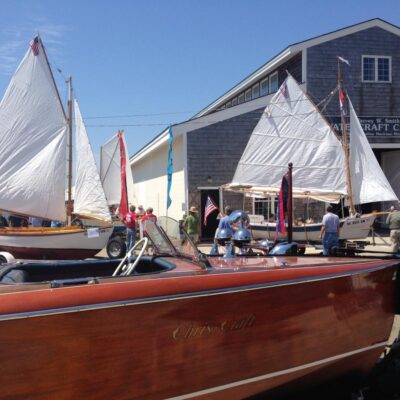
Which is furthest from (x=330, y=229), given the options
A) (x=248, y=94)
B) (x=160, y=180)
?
(x=248, y=94)

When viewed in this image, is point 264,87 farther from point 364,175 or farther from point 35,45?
point 35,45

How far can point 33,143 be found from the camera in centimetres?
1523

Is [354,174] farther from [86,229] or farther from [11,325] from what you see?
[11,325]

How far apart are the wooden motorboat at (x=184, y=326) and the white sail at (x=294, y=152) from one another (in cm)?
1347

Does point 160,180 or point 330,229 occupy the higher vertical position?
point 160,180

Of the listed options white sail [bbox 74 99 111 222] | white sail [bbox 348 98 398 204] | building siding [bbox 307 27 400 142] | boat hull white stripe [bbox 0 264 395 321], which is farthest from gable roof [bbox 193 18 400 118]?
boat hull white stripe [bbox 0 264 395 321]

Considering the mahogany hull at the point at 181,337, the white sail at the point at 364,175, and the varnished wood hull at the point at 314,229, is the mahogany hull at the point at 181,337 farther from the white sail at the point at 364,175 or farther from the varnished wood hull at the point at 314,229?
the white sail at the point at 364,175

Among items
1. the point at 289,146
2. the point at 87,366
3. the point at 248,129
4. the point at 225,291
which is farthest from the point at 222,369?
the point at 248,129

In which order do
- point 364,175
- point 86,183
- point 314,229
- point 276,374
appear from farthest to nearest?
point 364,175 → point 314,229 → point 86,183 → point 276,374

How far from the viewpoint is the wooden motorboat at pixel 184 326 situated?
8.38ft

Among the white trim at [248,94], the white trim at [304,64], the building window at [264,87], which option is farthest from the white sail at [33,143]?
the white trim at [248,94]

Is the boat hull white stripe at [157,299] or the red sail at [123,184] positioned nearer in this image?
the boat hull white stripe at [157,299]

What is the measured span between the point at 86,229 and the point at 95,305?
495 inches

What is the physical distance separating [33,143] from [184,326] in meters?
13.6
